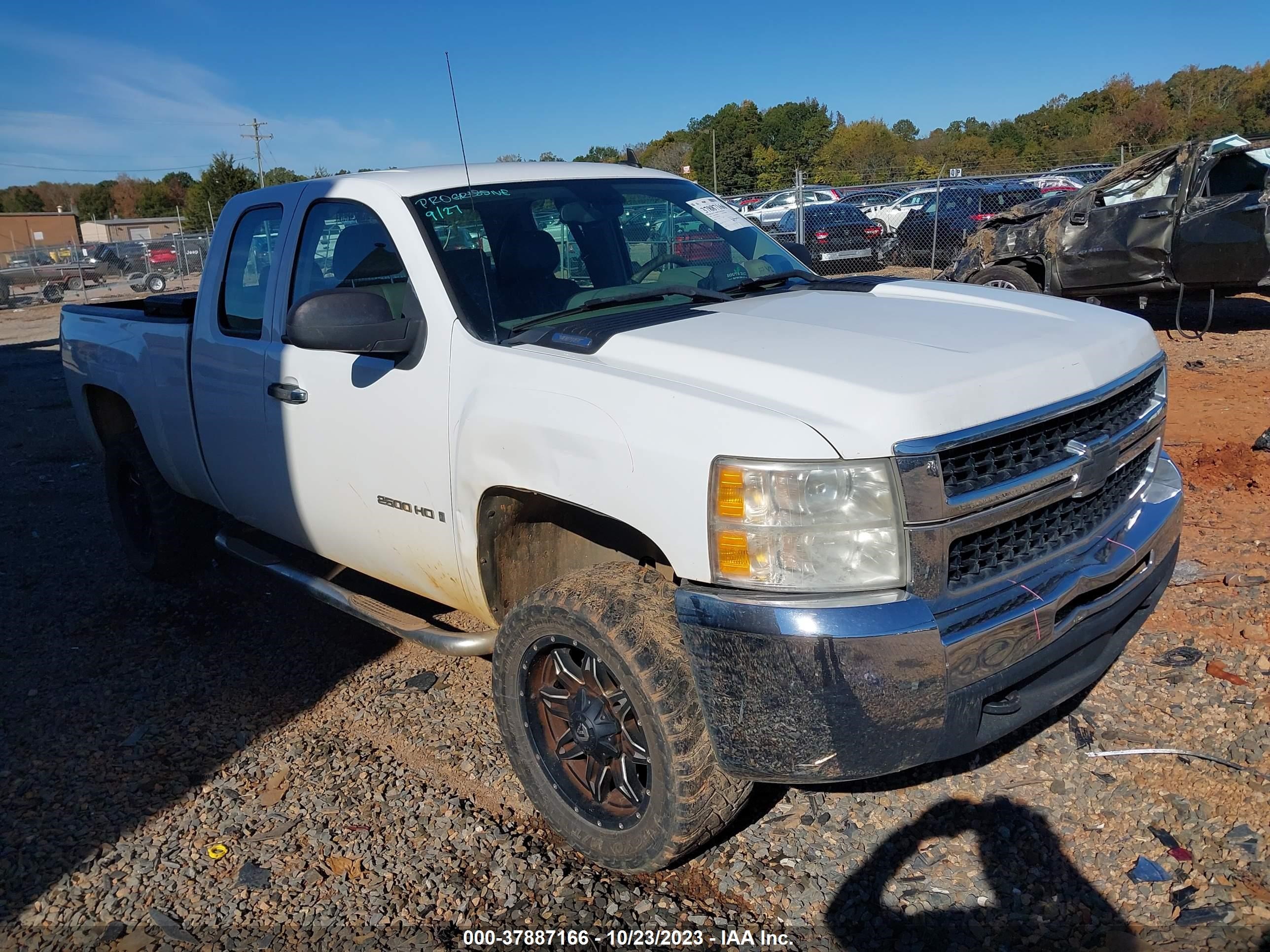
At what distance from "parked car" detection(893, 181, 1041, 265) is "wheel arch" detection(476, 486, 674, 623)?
14558mm

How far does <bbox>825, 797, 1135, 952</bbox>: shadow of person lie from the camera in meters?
2.41

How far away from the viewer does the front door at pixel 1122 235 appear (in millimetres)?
9805

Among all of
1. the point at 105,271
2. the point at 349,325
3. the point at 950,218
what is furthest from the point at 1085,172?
the point at 105,271

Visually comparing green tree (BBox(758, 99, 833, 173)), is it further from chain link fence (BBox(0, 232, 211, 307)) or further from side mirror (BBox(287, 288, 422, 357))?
side mirror (BBox(287, 288, 422, 357))

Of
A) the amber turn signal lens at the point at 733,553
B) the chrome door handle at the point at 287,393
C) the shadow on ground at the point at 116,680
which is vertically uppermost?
the chrome door handle at the point at 287,393

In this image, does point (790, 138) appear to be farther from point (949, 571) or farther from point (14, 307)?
point (949, 571)

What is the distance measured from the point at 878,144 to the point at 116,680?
7669cm

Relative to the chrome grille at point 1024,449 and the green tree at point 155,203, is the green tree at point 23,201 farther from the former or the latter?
the chrome grille at point 1024,449

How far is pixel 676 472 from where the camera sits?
2.29 metres

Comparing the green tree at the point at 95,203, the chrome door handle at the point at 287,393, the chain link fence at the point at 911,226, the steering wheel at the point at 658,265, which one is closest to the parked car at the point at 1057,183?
the chain link fence at the point at 911,226

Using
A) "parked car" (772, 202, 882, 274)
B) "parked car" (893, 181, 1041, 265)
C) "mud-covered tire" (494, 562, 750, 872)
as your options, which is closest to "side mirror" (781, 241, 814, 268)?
"mud-covered tire" (494, 562, 750, 872)

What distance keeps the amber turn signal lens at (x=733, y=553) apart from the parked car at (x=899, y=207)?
1695 centimetres

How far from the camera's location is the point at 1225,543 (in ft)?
15.4

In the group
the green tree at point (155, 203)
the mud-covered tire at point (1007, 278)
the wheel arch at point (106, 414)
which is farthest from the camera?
the green tree at point (155, 203)
